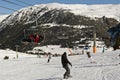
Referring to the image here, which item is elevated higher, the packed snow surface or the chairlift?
the chairlift

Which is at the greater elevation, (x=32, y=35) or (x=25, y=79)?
(x=32, y=35)

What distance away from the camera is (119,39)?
7412 cm

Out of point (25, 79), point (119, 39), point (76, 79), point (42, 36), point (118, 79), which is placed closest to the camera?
point (118, 79)

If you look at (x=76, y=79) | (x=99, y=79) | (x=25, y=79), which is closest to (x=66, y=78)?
(x=76, y=79)

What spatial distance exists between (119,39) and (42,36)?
1509 inches

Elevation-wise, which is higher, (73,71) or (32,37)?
(32,37)

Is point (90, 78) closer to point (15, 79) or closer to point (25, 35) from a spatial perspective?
point (15, 79)

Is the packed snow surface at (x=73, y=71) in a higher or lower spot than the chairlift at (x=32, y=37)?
lower

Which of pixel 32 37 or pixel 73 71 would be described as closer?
pixel 73 71

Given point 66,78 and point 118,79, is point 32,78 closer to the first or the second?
point 66,78

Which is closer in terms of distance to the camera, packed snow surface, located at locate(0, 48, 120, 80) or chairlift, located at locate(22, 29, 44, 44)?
packed snow surface, located at locate(0, 48, 120, 80)

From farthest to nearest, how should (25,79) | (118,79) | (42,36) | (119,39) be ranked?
1. (119,39)
2. (42,36)
3. (25,79)
4. (118,79)

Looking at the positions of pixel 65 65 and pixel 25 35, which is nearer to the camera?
pixel 65 65

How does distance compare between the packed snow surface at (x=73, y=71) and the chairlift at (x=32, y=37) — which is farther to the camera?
the chairlift at (x=32, y=37)
